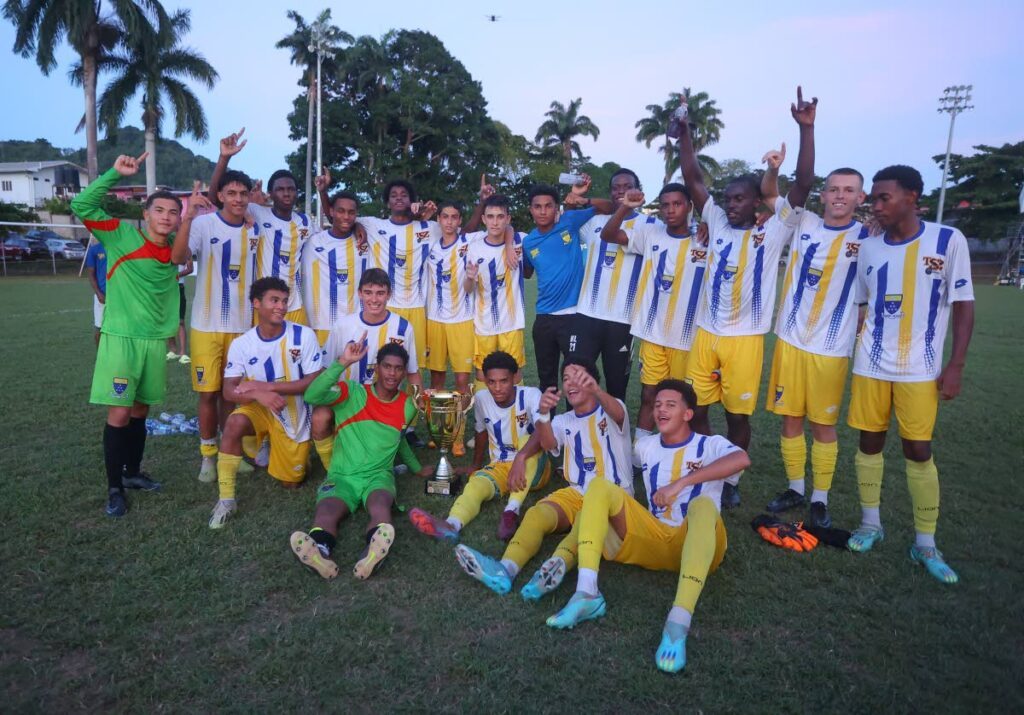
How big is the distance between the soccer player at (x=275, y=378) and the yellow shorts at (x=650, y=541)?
2462mm

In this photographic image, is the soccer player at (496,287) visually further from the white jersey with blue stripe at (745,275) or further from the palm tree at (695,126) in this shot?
the palm tree at (695,126)

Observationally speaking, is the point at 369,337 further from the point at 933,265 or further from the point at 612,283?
the point at 933,265

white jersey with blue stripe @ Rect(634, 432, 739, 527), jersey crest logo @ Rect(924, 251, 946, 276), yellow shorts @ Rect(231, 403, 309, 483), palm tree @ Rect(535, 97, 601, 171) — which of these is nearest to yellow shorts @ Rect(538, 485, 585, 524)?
white jersey with blue stripe @ Rect(634, 432, 739, 527)

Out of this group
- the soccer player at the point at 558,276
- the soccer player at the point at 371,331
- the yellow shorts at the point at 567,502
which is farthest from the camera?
the soccer player at the point at 558,276

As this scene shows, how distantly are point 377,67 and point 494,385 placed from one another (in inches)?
1500

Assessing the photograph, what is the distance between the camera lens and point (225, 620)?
124 inches

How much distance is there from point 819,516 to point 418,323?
3.68m

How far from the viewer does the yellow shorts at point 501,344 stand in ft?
18.9

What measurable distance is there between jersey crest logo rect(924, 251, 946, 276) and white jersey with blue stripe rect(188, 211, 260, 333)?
16.1 feet

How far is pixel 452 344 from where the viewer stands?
5.98 metres

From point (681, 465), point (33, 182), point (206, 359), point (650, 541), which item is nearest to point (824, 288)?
point (681, 465)

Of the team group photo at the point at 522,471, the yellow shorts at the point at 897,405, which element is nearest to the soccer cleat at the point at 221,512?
the team group photo at the point at 522,471

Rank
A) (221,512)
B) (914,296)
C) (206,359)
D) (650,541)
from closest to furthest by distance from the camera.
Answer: (650,541) → (914,296) → (221,512) → (206,359)

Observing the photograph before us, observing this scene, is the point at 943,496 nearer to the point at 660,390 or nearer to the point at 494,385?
the point at 660,390
